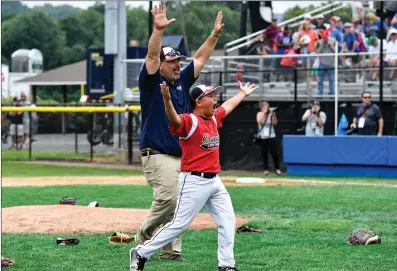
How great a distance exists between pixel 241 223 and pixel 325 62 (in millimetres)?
12013

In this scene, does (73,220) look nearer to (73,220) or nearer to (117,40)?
(73,220)

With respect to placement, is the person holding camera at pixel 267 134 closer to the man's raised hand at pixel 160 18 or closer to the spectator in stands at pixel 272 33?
the spectator in stands at pixel 272 33

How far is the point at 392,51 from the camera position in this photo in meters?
22.2

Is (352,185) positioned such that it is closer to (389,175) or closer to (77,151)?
(389,175)

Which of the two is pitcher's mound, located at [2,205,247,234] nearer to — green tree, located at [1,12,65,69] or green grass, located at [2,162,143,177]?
green grass, located at [2,162,143,177]

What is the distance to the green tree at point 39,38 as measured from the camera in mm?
75250

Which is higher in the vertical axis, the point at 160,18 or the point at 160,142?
the point at 160,18

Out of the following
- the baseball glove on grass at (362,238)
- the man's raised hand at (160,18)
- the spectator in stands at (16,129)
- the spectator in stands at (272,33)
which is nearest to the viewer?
the man's raised hand at (160,18)

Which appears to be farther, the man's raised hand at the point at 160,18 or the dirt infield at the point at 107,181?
the dirt infield at the point at 107,181

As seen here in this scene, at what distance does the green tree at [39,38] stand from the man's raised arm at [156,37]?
67.7 m

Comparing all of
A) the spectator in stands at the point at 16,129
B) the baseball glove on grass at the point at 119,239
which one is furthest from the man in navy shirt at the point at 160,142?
the spectator in stands at the point at 16,129

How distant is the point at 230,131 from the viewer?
25328 mm

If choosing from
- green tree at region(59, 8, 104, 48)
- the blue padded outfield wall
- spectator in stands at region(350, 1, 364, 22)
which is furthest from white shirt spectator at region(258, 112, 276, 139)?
green tree at region(59, 8, 104, 48)

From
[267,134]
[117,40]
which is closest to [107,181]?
[267,134]
